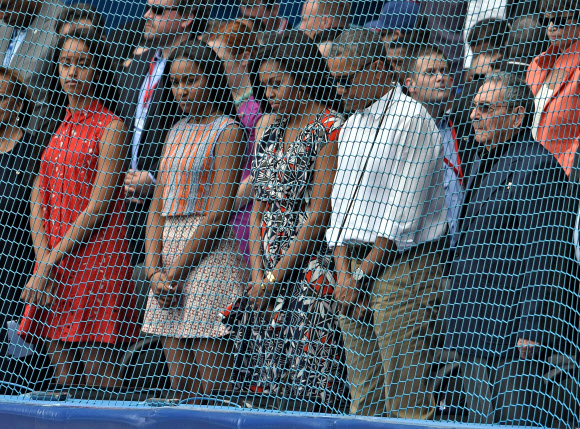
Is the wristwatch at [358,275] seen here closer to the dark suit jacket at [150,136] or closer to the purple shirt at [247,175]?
the purple shirt at [247,175]

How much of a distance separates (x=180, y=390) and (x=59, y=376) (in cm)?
63

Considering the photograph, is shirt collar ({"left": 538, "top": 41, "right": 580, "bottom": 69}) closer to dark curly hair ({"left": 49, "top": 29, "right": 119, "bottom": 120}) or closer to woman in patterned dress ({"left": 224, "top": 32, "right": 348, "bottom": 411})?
woman in patterned dress ({"left": 224, "top": 32, "right": 348, "bottom": 411})

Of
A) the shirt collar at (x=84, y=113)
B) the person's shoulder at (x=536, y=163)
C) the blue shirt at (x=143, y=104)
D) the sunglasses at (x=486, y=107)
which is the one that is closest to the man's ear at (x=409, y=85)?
the sunglasses at (x=486, y=107)

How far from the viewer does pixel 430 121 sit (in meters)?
3.11

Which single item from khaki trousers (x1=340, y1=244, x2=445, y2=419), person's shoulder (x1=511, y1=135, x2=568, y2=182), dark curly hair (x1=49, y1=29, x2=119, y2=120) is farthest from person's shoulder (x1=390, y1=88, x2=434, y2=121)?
dark curly hair (x1=49, y1=29, x2=119, y2=120)

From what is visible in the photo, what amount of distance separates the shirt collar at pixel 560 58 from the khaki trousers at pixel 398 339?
2.91ft

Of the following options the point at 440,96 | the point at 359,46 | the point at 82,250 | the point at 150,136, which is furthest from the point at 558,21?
the point at 82,250

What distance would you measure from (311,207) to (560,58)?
3.83 feet

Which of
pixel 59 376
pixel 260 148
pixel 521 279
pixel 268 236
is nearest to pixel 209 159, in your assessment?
pixel 260 148

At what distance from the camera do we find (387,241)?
3.06 metres

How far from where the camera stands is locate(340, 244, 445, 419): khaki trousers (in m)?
2.96

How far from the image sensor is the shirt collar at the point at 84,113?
3779mm

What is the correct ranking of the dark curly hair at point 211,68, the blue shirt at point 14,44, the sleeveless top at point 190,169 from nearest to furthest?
the sleeveless top at point 190,169
the dark curly hair at point 211,68
the blue shirt at point 14,44

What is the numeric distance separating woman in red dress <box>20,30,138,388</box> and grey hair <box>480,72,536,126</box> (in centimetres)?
172
